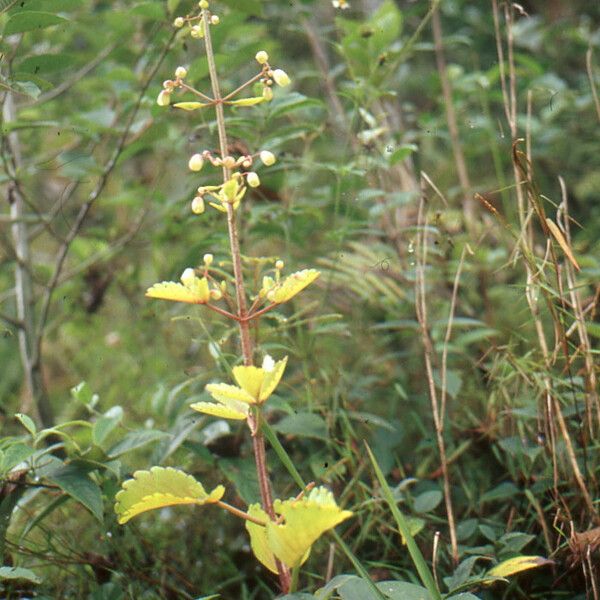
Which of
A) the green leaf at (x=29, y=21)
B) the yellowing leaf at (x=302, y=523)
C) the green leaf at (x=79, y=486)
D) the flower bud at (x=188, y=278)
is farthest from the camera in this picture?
the green leaf at (x=29, y=21)

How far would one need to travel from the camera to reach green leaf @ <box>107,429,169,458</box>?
1082mm

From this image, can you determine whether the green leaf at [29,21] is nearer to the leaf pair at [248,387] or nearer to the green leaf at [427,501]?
the leaf pair at [248,387]

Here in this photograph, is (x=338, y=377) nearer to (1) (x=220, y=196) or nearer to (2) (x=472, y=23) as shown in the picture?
(1) (x=220, y=196)

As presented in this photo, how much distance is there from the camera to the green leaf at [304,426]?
122 centimetres

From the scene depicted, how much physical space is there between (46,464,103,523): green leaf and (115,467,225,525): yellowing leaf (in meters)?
0.15

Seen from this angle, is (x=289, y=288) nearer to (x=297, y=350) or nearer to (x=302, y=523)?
(x=302, y=523)

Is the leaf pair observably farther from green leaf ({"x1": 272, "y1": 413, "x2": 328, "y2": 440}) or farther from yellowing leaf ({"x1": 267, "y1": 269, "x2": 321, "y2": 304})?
green leaf ({"x1": 272, "y1": 413, "x2": 328, "y2": 440})

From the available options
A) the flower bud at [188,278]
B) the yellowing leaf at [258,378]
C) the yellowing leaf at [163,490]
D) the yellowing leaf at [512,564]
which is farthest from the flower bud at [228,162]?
the yellowing leaf at [512,564]

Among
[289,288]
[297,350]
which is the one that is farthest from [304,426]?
[289,288]

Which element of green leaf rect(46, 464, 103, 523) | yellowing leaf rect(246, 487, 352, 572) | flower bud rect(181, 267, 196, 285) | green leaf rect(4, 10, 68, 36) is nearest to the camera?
yellowing leaf rect(246, 487, 352, 572)

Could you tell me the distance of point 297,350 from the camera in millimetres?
1422

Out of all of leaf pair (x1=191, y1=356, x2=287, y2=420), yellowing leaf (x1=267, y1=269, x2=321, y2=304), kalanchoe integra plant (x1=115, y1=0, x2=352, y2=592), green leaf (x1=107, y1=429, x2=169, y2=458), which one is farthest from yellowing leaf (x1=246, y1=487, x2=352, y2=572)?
green leaf (x1=107, y1=429, x2=169, y2=458)

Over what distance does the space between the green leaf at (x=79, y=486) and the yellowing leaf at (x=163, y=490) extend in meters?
0.15

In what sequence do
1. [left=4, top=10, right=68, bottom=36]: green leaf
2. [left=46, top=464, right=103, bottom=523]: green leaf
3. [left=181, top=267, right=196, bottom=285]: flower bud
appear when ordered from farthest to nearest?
[left=4, top=10, right=68, bottom=36]: green leaf < [left=46, top=464, right=103, bottom=523]: green leaf < [left=181, top=267, right=196, bottom=285]: flower bud
